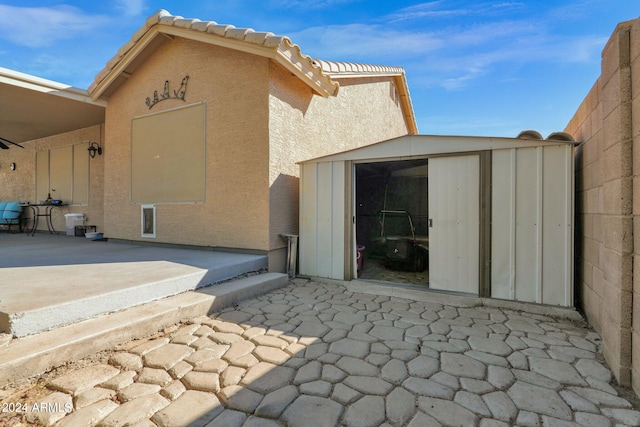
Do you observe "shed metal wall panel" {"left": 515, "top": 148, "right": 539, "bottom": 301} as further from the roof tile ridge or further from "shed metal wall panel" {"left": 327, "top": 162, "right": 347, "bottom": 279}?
the roof tile ridge

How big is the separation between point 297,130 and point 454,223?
3.52m

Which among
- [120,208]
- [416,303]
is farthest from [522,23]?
[120,208]

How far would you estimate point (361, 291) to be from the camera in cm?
447

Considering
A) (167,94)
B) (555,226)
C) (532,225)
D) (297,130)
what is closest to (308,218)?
(297,130)

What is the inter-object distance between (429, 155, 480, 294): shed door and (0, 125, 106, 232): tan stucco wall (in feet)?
28.0

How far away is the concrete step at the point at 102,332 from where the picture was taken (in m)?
1.88

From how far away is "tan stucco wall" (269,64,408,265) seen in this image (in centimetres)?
513

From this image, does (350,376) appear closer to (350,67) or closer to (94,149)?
(350,67)

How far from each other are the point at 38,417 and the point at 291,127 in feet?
16.5

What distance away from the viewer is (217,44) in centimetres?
525

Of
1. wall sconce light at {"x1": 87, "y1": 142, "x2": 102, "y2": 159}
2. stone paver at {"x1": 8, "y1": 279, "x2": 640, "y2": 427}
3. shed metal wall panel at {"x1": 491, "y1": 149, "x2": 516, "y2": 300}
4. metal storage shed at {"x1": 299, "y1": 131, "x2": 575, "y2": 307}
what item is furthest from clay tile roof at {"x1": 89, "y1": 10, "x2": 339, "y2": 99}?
stone paver at {"x1": 8, "y1": 279, "x2": 640, "y2": 427}

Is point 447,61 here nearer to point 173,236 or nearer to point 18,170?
point 173,236

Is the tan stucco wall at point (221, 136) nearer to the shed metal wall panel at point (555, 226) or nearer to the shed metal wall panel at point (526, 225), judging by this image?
the shed metal wall panel at point (526, 225)

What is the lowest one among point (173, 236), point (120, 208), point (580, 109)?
point (173, 236)
